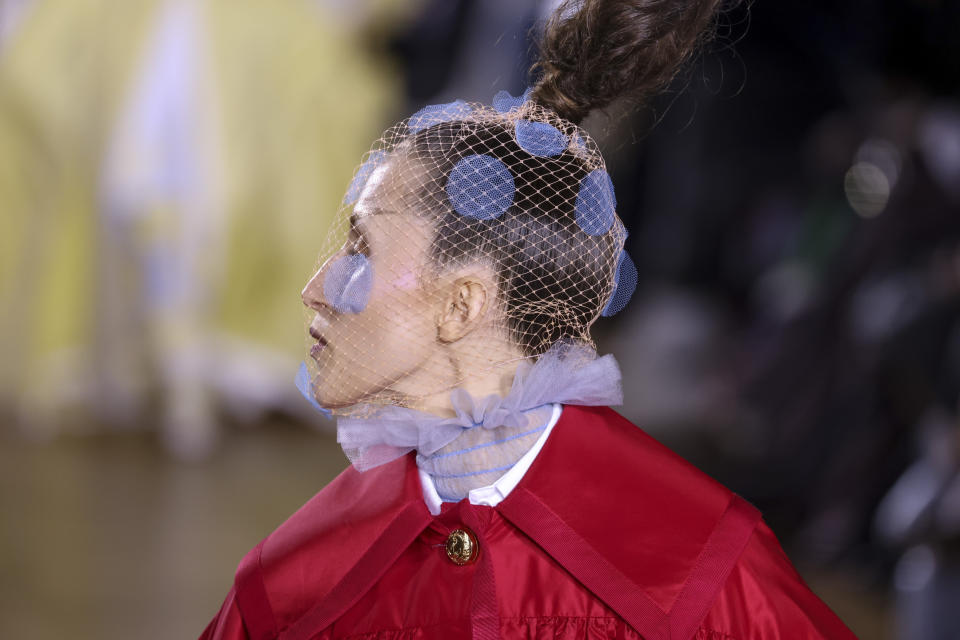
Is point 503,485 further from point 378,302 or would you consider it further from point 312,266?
point 312,266

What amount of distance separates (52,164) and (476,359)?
3.00 meters

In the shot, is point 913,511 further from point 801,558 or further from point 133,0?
point 133,0

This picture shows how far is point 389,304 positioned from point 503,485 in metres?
0.22

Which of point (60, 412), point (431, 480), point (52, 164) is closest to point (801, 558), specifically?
point (431, 480)

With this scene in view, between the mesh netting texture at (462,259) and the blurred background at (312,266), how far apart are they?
1268mm

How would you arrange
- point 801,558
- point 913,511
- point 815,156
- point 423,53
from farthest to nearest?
point 423,53, point 815,156, point 801,558, point 913,511

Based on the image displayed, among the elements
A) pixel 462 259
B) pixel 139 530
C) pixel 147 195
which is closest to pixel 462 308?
pixel 462 259

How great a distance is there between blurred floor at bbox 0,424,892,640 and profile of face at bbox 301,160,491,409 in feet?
3.93

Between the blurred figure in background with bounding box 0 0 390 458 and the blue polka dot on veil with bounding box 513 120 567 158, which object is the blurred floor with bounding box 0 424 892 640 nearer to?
the blurred figure in background with bounding box 0 0 390 458

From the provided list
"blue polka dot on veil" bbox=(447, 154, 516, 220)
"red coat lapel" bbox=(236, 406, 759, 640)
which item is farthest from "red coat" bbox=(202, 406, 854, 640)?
"blue polka dot on veil" bbox=(447, 154, 516, 220)

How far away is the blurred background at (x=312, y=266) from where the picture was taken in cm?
242

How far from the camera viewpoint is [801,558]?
2525 mm

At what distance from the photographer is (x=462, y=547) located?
113 centimetres

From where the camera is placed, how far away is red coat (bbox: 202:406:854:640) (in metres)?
1.10
